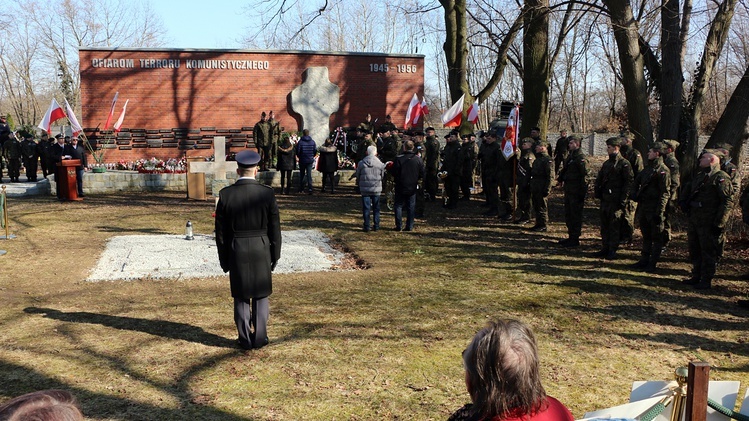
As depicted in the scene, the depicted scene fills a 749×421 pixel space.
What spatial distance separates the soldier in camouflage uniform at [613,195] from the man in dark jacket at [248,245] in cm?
649

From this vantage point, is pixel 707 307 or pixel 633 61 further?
pixel 633 61

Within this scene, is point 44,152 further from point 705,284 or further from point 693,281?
point 705,284

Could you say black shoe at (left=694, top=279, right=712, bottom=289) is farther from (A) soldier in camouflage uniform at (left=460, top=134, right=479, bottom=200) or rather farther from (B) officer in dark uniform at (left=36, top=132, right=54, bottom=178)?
(B) officer in dark uniform at (left=36, top=132, right=54, bottom=178)

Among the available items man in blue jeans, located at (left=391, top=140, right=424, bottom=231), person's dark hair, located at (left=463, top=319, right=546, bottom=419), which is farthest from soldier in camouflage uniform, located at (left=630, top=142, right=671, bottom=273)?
person's dark hair, located at (left=463, top=319, right=546, bottom=419)

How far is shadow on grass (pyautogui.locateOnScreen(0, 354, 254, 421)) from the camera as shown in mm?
4906

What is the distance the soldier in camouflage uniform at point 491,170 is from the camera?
15.4 metres

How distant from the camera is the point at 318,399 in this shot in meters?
5.24

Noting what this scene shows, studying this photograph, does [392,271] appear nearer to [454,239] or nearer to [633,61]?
[454,239]

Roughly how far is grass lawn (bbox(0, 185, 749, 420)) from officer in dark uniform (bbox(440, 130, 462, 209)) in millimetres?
4628

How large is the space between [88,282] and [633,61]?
1139 centimetres

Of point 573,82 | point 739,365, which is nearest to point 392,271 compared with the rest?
point 739,365

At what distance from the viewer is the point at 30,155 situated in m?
22.1

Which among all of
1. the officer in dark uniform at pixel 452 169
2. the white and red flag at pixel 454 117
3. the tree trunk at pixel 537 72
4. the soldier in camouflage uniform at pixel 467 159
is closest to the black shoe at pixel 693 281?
the officer in dark uniform at pixel 452 169

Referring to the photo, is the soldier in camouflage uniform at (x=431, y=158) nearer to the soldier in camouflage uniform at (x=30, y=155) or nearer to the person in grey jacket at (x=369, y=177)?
the person in grey jacket at (x=369, y=177)
